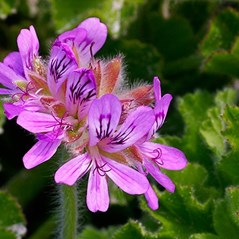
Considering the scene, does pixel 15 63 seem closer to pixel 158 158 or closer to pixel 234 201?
pixel 158 158

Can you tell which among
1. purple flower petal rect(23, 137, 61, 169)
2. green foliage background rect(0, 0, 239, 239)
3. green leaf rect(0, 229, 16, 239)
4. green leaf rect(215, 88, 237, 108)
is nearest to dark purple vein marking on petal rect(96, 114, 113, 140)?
purple flower petal rect(23, 137, 61, 169)

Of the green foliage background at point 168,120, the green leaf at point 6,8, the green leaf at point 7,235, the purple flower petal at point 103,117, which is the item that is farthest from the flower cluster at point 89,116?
the green leaf at point 6,8

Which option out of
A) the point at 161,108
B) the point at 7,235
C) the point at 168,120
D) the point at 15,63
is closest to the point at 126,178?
the point at 161,108

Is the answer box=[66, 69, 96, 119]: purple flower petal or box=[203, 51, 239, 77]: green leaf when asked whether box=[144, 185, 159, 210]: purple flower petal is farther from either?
box=[203, 51, 239, 77]: green leaf

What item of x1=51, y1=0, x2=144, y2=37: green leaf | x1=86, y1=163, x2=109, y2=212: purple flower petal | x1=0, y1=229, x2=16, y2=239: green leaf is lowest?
x1=86, y1=163, x2=109, y2=212: purple flower petal

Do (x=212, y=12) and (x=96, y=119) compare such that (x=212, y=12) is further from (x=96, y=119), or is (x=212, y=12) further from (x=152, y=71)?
(x=96, y=119)

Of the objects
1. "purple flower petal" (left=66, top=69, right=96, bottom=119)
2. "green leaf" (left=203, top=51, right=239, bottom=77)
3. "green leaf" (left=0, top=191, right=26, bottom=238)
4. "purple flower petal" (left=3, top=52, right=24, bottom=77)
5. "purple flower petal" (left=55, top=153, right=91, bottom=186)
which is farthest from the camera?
"green leaf" (left=203, top=51, right=239, bottom=77)

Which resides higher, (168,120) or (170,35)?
(170,35)

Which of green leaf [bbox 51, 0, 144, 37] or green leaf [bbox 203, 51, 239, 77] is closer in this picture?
green leaf [bbox 203, 51, 239, 77]
